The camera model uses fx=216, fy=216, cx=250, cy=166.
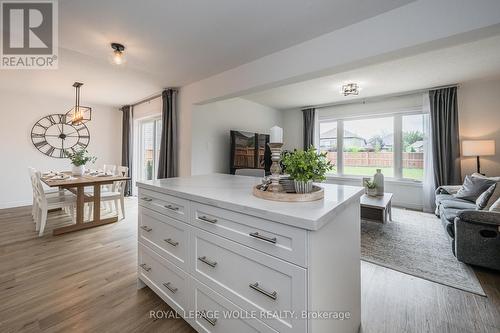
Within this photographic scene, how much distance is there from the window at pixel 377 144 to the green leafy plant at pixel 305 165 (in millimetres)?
4553

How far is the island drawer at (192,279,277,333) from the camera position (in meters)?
1.07

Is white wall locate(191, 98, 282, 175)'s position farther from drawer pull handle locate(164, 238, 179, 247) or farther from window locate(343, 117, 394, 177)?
drawer pull handle locate(164, 238, 179, 247)

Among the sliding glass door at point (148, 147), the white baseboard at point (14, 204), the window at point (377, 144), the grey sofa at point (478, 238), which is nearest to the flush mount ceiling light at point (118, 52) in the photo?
the sliding glass door at point (148, 147)

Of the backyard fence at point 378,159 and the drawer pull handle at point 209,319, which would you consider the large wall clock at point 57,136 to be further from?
the backyard fence at point 378,159

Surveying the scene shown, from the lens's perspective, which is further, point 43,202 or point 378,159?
point 378,159

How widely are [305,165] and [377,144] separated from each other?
485 cm

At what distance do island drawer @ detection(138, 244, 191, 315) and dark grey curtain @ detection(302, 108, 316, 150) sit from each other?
486 cm

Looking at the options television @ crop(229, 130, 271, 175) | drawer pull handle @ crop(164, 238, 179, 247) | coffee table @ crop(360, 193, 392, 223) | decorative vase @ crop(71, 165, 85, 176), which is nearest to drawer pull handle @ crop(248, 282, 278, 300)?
drawer pull handle @ crop(164, 238, 179, 247)

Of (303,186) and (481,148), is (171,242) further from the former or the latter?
(481,148)

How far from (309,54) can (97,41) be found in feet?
7.71

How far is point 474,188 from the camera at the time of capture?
3076 millimetres

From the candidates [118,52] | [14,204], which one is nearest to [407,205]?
[118,52]

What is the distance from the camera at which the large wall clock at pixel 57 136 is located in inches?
192

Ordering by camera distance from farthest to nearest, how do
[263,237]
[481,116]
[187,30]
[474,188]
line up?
1. [481,116]
2. [474,188]
3. [187,30]
4. [263,237]
